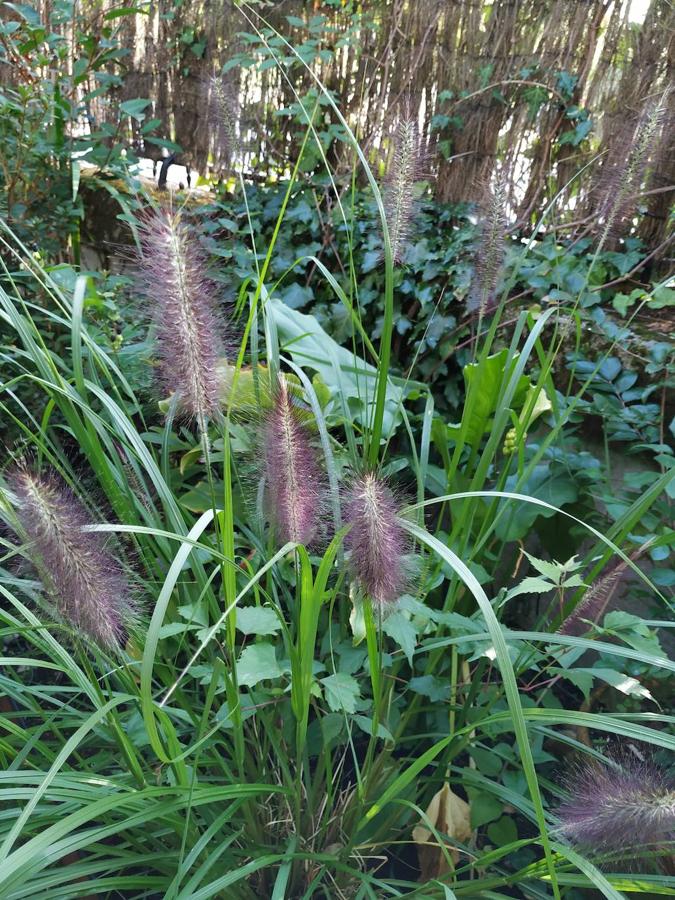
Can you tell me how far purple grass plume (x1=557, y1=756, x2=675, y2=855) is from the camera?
2.66 feet

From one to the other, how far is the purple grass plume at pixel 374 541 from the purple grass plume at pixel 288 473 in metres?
0.07

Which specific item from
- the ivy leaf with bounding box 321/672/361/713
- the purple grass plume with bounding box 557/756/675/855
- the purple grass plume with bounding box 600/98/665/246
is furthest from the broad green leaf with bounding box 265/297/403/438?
the purple grass plume with bounding box 557/756/675/855

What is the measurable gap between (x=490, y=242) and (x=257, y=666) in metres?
0.84

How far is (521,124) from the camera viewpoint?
9.12 feet

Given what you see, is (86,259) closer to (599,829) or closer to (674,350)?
(674,350)

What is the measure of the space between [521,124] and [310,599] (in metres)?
2.54

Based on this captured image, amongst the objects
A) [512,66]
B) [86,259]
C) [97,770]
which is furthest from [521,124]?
[97,770]

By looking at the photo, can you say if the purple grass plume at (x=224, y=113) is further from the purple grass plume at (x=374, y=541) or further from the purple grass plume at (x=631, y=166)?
the purple grass plume at (x=374, y=541)

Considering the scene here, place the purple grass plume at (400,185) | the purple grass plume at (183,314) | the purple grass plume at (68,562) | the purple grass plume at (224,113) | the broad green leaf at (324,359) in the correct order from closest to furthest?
the purple grass plume at (68,562), the purple grass plume at (183,314), the purple grass plume at (400,185), the purple grass plume at (224,113), the broad green leaf at (324,359)

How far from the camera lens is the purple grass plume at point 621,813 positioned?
32.0 inches

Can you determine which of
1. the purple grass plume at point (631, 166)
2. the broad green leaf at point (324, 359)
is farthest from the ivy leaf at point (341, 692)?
the purple grass plume at point (631, 166)

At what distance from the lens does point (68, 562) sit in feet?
2.58

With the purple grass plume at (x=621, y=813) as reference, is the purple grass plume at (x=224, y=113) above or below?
above

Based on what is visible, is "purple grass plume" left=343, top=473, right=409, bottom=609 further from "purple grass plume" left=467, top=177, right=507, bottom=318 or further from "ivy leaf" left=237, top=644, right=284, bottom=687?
"purple grass plume" left=467, top=177, right=507, bottom=318
